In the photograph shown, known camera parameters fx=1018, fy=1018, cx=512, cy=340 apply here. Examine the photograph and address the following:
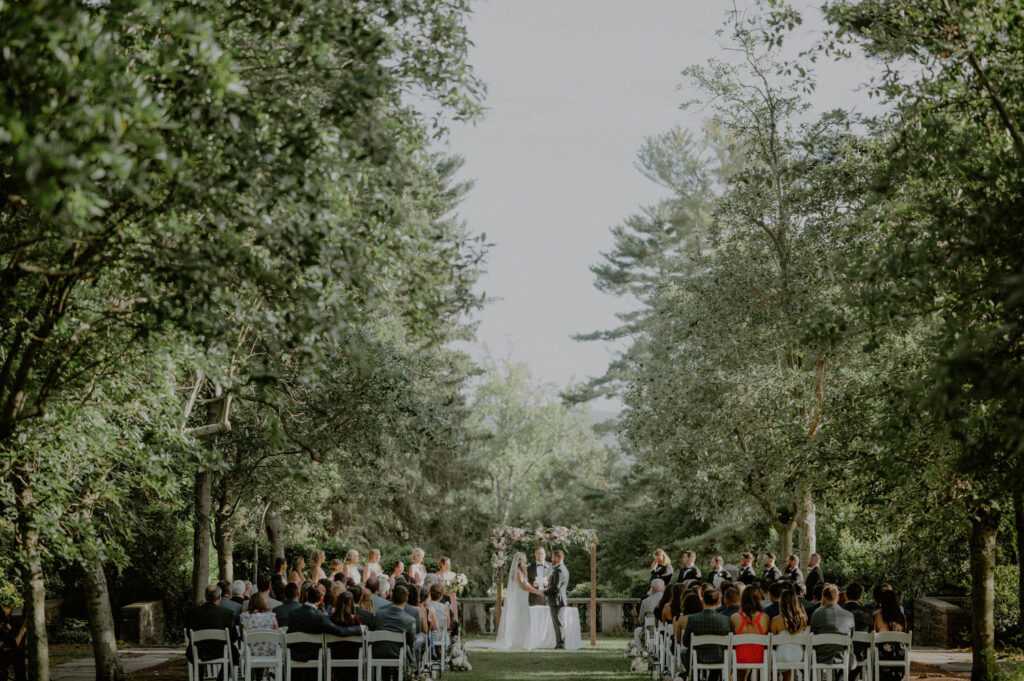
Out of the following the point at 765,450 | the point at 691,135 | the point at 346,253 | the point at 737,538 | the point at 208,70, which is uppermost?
the point at 691,135

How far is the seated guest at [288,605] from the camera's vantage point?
432 inches

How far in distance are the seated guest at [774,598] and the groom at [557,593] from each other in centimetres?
775

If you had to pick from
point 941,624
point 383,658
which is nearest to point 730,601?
point 383,658

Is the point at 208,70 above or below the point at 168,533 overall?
above

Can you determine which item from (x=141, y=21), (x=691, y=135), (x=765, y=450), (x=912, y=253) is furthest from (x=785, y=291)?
(x=691, y=135)

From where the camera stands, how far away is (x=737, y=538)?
92.7 feet

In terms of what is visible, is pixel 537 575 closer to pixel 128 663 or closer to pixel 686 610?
pixel 128 663

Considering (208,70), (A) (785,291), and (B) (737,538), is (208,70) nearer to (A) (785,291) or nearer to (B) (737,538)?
(A) (785,291)

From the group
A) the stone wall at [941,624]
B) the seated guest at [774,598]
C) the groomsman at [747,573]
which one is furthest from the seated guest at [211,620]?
the stone wall at [941,624]

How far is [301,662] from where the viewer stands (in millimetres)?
10406

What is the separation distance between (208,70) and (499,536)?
1648cm

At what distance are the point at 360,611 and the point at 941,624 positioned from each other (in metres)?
11.4

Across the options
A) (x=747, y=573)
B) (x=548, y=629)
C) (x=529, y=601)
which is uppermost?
(x=747, y=573)

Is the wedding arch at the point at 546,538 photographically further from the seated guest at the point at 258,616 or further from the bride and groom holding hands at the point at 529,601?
the seated guest at the point at 258,616
